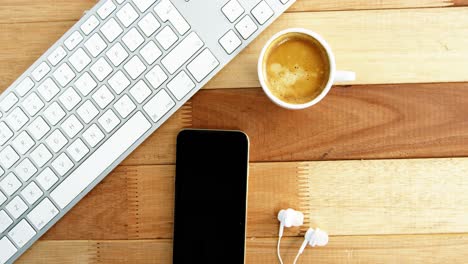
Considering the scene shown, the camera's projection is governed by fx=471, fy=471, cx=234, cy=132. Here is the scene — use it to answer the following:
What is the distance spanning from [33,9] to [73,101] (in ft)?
0.46

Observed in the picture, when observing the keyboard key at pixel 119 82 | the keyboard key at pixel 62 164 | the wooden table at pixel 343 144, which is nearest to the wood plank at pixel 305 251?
the wooden table at pixel 343 144

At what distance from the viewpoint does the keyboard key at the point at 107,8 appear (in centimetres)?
58

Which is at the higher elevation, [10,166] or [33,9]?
[33,9]

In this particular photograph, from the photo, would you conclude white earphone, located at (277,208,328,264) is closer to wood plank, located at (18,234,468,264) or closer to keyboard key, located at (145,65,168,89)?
wood plank, located at (18,234,468,264)

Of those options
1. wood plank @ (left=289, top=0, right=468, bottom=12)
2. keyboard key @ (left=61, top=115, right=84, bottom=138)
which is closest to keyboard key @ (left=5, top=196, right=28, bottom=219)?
keyboard key @ (left=61, top=115, right=84, bottom=138)

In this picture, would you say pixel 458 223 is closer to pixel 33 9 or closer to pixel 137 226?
pixel 137 226

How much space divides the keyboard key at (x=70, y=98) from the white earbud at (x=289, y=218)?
0.98 feet

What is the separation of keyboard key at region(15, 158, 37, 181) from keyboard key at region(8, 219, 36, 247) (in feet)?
0.20

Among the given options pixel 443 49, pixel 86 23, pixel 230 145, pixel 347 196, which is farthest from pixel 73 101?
pixel 443 49

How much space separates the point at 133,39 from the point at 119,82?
2.2 inches

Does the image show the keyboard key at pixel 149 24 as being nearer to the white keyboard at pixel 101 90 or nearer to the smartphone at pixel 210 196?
the white keyboard at pixel 101 90

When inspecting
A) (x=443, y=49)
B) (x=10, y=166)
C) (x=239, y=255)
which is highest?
(x=443, y=49)

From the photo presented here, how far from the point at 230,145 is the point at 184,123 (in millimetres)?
68

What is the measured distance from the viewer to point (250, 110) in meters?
0.62
